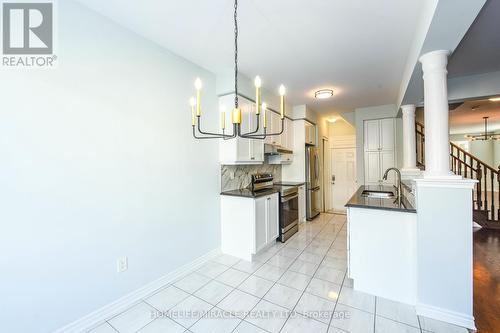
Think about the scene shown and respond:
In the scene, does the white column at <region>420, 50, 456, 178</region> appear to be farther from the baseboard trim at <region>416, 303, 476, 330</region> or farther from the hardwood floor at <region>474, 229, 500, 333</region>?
the hardwood floor at <region>474, 229, 500, 333</region>

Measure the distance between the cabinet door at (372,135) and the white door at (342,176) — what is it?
45.0 inches

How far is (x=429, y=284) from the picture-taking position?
6.20 feet

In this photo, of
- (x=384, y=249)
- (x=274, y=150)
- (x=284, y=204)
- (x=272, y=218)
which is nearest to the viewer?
(x=384, y=249)

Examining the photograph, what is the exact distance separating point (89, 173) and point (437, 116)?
9.91 ft

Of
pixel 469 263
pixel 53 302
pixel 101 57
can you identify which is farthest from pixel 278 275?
pixel 101 57

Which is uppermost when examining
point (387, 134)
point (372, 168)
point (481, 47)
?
point (481, 47)

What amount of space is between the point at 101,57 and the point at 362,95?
4.11 m

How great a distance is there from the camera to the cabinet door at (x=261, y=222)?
10.1 ft

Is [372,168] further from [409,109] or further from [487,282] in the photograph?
[487,282]

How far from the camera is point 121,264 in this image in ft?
6.79

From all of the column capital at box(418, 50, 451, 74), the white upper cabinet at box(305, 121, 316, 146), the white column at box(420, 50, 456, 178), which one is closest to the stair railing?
the white upper cabinet at box(305, 121, 316, 146)

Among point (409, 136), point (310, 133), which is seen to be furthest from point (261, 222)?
point (310, 133)

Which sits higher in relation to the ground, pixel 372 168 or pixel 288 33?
pixel 288 33

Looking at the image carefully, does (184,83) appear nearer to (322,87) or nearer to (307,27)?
(307,27)
